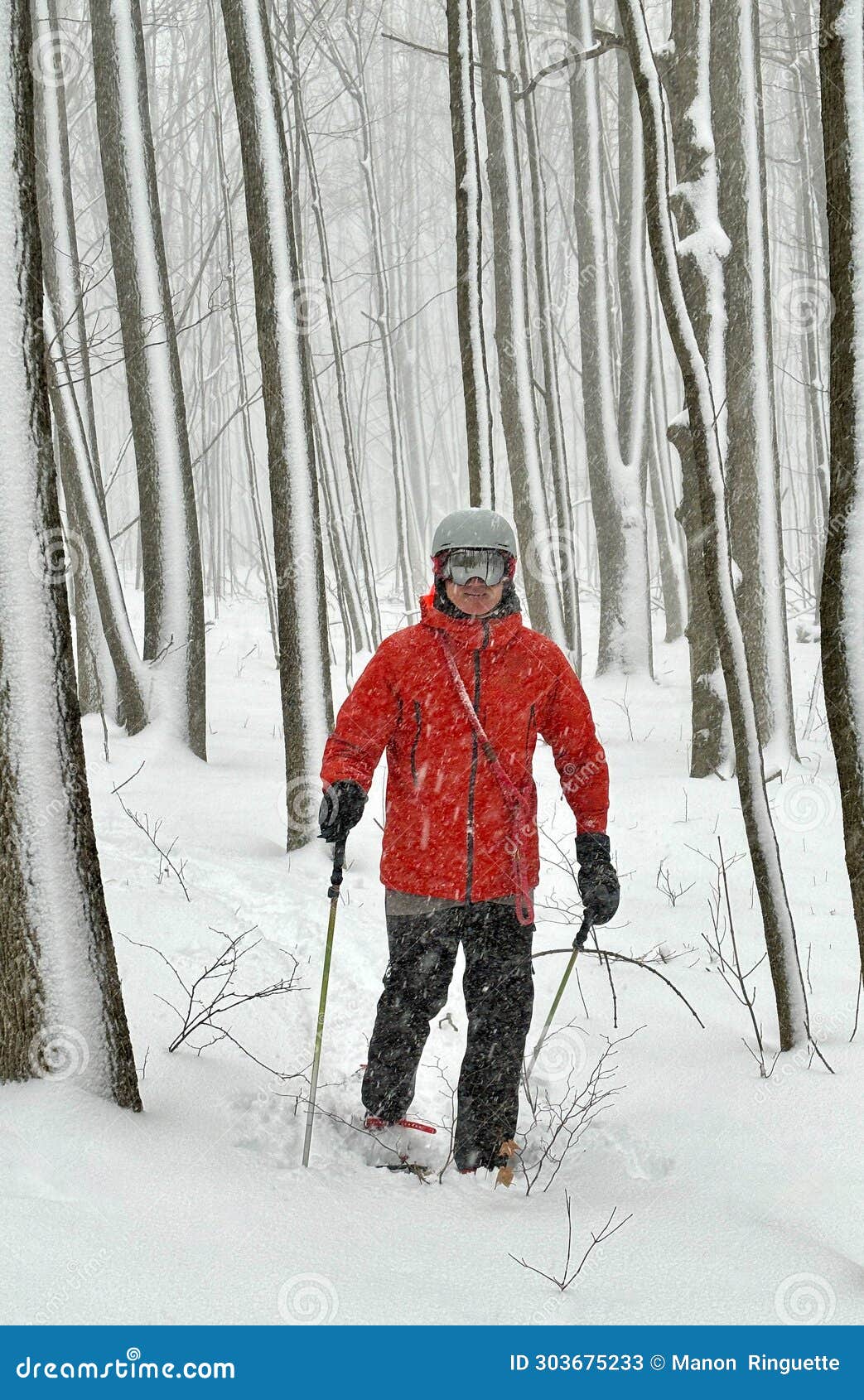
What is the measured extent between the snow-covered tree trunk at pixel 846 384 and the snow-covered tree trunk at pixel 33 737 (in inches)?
79.0

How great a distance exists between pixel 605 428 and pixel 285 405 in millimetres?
6510

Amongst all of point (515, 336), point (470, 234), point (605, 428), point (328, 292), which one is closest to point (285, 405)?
point (470, 234)

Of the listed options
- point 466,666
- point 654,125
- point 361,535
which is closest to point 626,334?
point 361,535

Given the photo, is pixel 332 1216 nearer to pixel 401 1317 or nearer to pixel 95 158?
pixel 401 1317

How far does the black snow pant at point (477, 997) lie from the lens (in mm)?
3275

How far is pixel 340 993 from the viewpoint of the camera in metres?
4.71

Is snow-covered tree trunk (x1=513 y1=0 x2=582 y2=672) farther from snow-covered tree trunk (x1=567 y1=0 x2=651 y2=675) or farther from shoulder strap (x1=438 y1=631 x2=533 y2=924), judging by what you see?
shoulder strap (x1=438 y1=631 x2=533 y2=924)

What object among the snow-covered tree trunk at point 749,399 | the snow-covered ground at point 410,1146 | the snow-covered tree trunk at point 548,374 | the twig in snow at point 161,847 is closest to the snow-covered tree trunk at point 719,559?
the snow-covered ground at point 410,1146

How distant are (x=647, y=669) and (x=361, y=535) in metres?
4.19

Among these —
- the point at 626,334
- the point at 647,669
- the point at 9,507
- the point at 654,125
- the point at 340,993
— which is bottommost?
the point at 340,993

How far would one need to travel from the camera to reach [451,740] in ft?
10.6

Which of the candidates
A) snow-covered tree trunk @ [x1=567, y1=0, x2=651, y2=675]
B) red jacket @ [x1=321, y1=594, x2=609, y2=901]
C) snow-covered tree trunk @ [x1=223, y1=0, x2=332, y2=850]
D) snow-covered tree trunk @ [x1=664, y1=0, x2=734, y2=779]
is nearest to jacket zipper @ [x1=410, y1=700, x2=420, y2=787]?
red jacket @ [x1=321, y1=594, x2=609, y2=901]

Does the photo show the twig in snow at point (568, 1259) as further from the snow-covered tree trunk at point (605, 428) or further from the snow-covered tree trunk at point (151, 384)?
the snow-covered tree trunk at point (605, 428)

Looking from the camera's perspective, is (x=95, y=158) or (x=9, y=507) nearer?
(x=9, y=507)
